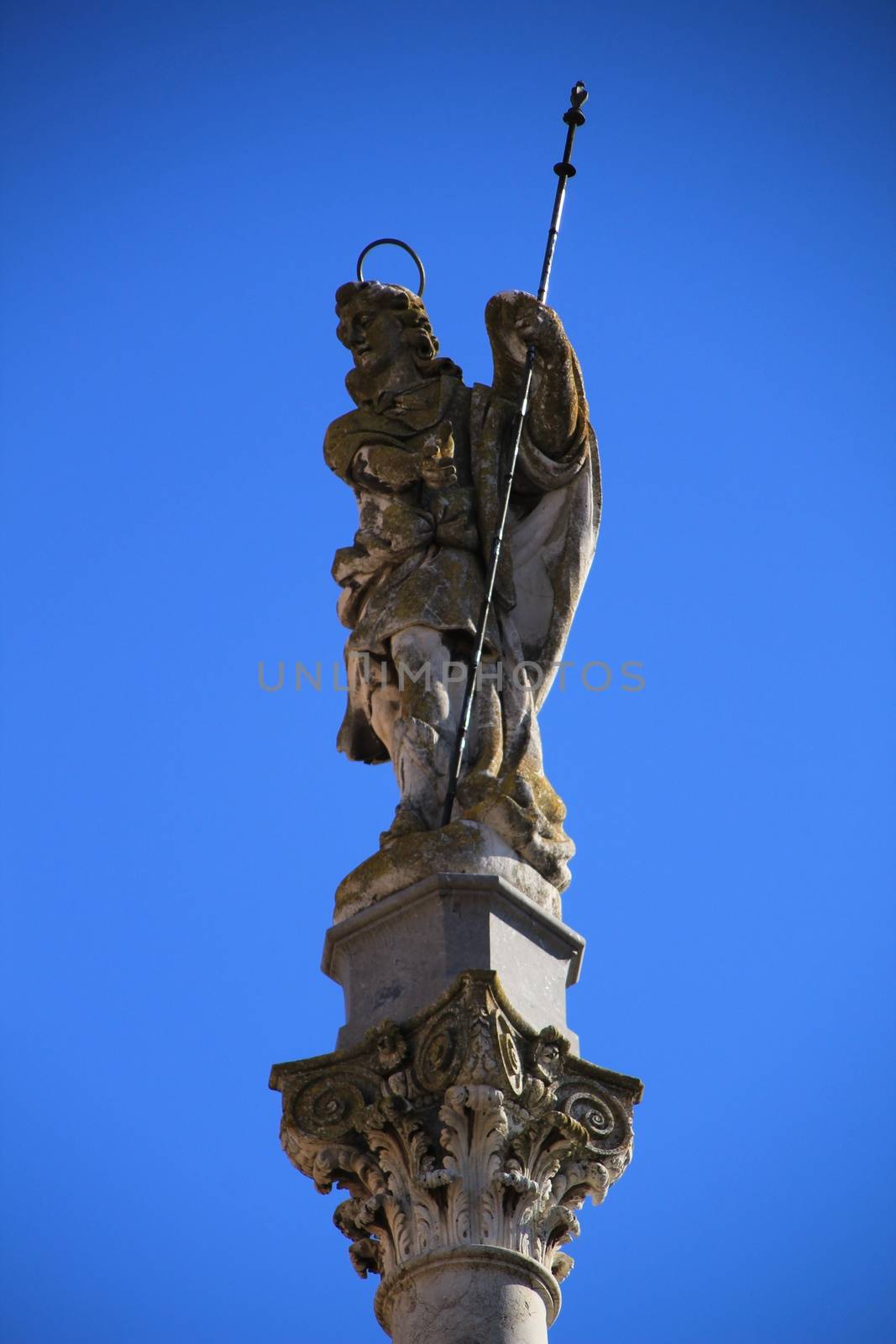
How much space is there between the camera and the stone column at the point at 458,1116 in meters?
10.4

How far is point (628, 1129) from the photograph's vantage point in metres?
11.2

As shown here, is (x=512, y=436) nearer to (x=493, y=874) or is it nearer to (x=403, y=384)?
(x=403, y=384)

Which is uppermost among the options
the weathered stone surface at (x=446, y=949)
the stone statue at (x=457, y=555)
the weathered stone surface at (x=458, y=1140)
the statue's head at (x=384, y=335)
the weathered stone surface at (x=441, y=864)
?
the statue's head at (x=384, y=335)

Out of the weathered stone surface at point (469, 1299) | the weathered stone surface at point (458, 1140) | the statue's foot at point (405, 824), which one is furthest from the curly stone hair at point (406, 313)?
the weathered stone surface at point (469, 1299)

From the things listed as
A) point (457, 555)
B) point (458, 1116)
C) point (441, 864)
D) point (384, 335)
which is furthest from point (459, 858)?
point (384, 335)

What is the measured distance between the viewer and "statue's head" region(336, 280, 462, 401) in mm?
13867

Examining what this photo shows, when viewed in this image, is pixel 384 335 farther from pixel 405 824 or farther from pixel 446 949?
pixel 446 949

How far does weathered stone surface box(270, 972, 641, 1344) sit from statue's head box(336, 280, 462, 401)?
13.9ft

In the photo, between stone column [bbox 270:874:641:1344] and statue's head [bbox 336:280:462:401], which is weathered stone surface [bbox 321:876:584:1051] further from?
statue's head [bbox 336:280:462:401]

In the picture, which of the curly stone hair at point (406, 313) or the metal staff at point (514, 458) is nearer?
the metal staff at point (514, 458)

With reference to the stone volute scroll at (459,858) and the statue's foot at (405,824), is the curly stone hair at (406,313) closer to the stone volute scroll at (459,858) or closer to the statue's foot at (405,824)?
the stone volute scroll at (459,858)

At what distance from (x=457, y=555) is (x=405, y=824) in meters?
1.74

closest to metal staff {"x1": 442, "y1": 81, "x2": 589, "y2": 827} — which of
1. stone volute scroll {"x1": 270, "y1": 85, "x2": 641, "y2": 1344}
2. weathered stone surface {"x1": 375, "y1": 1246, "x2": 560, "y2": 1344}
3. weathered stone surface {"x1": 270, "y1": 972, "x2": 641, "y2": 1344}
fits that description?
stone volute scroll {"x1": 270, "y1": 85, "x2": 641, "y2": 1344}

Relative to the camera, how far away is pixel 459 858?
1154cm
